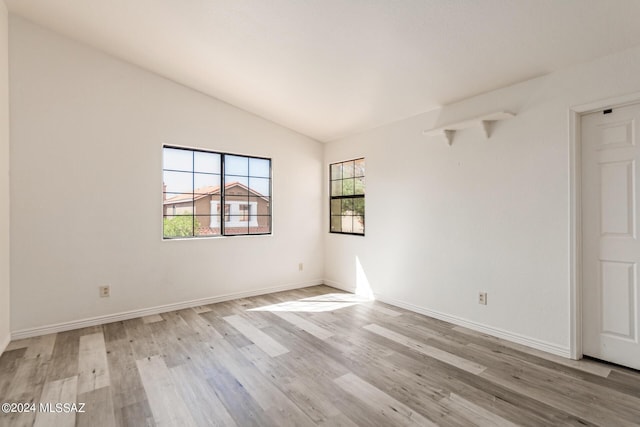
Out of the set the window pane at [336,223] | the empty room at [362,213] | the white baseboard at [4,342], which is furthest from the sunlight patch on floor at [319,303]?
the white baseboard at [4,342]

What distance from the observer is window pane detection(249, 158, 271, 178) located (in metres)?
4.45

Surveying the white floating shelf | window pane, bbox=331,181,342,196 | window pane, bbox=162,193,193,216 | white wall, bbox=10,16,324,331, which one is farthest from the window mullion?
the white floating shelf

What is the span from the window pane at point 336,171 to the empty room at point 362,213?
721 millimetres

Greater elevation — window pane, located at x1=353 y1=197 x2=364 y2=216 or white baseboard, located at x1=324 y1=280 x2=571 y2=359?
window pane, located at x1=353 y1=197 x2=364 y2=216

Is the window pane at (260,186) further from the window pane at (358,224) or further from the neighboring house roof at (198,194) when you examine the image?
the window pane at (358,224)

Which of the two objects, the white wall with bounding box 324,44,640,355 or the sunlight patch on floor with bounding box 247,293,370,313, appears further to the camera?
the sunlight patch on floor with bounding box 247,293,370,313

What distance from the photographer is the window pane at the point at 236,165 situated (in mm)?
4219

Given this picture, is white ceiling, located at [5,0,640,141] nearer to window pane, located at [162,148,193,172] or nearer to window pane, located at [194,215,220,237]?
window pane, located at [162,148,193,172]

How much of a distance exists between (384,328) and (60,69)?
4.16 metres

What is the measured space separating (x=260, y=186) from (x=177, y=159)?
3.80ft

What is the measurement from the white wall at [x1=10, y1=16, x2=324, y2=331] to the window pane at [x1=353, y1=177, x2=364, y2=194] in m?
1.65

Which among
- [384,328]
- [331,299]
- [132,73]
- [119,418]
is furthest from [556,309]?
[132,73]

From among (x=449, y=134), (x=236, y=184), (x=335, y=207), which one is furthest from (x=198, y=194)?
(x=449, y=134)

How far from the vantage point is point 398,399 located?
6.47ft
